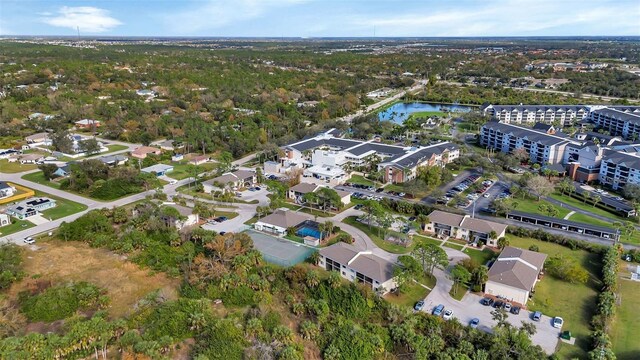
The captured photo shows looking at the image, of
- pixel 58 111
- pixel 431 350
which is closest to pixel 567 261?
pixel 431 350

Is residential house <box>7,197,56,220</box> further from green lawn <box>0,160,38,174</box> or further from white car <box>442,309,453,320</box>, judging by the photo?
white car <box>442,309,453,320</box>

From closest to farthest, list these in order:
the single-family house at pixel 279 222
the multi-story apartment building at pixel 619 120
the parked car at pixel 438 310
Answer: the parked car at pixel 438 310
the single-family house at pixel 279 222
the multi-story apartment building at pixel 619 120

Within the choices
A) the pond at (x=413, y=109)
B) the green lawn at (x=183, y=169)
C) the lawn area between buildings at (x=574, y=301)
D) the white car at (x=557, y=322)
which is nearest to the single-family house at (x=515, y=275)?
the lawn area between buildings at (x=574, y=301)

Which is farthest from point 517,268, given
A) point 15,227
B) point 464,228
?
point 15,227

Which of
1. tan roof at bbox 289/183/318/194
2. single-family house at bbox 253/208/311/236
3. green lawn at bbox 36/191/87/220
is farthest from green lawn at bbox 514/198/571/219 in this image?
Result: green lawn at bbox 36/191/87/220

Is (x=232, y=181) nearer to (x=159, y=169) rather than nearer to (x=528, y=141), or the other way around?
(x=159, y=169)

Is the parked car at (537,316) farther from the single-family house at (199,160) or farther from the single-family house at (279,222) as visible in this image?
the single-family house at (199,160)

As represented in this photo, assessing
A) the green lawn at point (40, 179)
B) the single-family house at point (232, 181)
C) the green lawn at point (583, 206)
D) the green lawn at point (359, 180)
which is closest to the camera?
the green lawn at point (583, 206)
